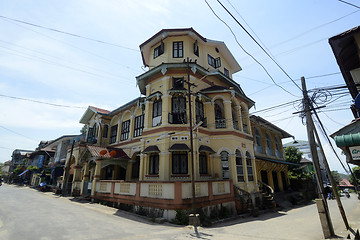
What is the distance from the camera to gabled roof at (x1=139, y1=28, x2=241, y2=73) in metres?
17.1

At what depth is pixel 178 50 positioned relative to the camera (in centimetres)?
1725

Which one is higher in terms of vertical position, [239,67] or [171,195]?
[239,67]

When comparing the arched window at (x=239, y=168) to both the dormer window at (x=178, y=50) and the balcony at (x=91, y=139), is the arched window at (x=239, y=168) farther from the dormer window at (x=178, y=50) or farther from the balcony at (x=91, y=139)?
the balcony at (x=91, y=139)

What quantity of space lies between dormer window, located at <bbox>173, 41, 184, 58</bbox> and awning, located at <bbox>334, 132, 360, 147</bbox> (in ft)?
43.4

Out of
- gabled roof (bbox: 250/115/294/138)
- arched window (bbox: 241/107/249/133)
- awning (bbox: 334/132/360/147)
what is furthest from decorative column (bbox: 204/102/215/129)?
awning (bbox: 334/132/360/147)

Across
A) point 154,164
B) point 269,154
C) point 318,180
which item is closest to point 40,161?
point 154,164

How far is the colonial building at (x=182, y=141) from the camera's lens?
12.4m

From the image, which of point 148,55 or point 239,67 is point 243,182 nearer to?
point 239,67

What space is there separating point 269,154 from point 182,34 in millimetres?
18976

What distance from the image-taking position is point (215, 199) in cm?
1230

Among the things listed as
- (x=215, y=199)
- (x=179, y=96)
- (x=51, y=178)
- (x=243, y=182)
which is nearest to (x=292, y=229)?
(x=215, y=199)

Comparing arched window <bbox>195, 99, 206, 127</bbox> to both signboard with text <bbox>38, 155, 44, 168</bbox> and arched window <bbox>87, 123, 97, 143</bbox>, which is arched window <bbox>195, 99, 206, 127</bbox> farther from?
signboard with text <bbox>38, 155, 44, 168</bbox>

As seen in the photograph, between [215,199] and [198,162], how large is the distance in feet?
9.82

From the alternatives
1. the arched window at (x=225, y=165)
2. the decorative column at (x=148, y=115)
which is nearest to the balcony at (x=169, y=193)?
the arched window at (x=225, y=165)
